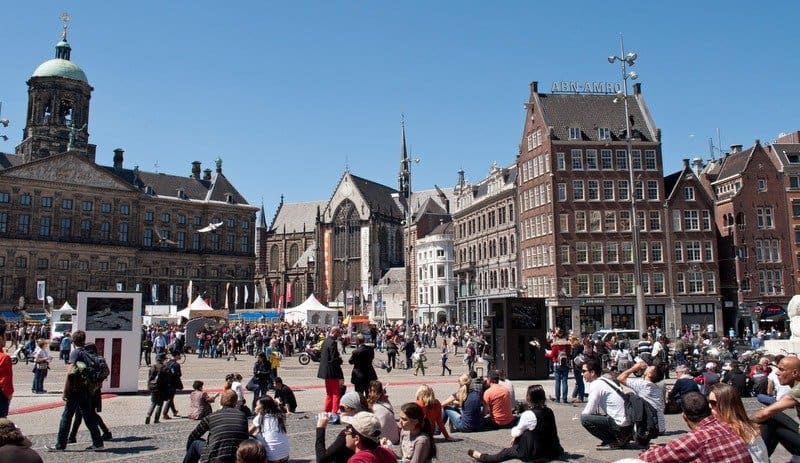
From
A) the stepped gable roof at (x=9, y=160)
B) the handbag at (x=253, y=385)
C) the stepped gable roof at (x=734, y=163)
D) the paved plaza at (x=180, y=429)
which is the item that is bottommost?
the paved plaza at (x=180, y=429)

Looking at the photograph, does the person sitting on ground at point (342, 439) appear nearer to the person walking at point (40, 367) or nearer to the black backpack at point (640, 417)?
the black backpack at point (640, 417)

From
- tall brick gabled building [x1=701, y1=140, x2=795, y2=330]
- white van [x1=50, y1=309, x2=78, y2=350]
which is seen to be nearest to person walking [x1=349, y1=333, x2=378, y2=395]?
white van [x1=50, y1=309, x2=78, y2=350]

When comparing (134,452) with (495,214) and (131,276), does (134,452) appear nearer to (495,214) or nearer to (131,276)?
(495,214)

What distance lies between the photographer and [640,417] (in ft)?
36.2

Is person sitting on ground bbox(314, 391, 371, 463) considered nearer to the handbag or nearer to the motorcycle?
the handbag

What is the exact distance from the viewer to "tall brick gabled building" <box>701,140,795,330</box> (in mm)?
54875

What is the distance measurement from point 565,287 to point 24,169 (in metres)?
63.1

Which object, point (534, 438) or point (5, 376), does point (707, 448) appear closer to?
point (534, 438)

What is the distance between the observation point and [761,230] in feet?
184

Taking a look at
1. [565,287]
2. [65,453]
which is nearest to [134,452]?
A: [65,453]

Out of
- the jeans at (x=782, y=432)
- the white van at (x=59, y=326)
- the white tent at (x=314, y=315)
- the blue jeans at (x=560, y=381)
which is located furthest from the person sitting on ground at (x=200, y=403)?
the white tent at (x=314, y=315)

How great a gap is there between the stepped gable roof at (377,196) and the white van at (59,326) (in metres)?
61.0

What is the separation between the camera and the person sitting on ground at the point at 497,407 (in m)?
12.8

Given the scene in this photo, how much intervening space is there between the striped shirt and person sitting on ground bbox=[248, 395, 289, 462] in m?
1.06
